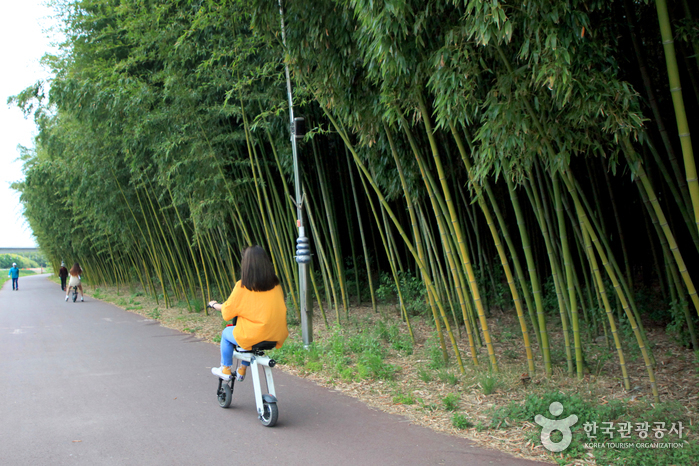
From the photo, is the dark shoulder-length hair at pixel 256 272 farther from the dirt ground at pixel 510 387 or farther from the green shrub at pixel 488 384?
the green shrub at pixel 488 384

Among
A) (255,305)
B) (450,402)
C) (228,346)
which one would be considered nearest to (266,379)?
(228,346)

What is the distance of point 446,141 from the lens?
4.33m

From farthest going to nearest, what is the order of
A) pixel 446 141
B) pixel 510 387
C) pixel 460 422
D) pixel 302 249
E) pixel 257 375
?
1. pixel 302 249
2. pixel 446 141
3. pixel 510 387
4. pixel 257 375
5. pixel 460 422

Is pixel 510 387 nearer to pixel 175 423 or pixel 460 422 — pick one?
pixel 460 422

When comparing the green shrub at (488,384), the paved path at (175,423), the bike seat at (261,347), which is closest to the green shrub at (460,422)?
the paved path at (175,423)

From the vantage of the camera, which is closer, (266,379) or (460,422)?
(460,422)

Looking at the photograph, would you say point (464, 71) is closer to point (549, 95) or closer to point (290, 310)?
point (549, 95)

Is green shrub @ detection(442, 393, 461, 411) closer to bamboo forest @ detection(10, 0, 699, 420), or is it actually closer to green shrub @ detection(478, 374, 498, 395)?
green shrub @ detection(478, 374, 498, 395)

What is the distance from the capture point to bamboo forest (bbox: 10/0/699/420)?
9.02ft

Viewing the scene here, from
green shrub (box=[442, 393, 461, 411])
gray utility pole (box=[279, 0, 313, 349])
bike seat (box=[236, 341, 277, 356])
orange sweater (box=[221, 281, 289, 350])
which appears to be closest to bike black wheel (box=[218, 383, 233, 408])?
bike seat (box=[236, 341, 277, 356])

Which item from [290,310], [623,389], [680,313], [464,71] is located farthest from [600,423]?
[290,310]

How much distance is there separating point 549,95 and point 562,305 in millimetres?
1666

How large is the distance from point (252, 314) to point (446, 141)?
2369 millimetres

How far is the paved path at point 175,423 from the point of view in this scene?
2.71 meters
